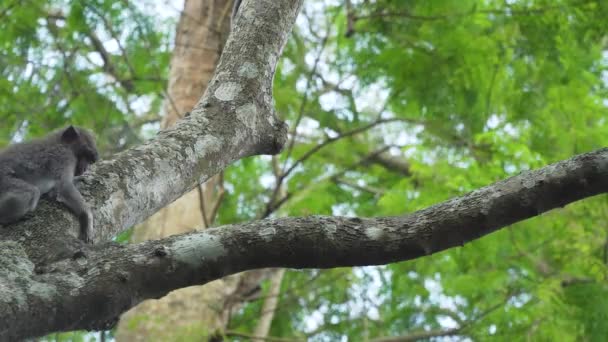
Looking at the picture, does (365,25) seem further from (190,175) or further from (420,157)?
(190,175)

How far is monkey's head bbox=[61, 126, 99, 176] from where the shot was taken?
4672 mm

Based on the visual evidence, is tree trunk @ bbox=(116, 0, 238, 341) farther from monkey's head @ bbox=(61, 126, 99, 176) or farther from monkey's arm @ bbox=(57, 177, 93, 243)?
monkey's arm @ bbox=(57, 177, 93, 243)

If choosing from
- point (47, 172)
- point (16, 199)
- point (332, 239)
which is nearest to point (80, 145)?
point (47, 172)

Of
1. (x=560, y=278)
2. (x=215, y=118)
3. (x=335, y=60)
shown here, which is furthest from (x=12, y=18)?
(x=560, y=278)

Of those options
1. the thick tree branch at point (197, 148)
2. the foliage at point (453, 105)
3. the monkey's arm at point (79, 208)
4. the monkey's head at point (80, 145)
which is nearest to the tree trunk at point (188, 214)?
the foliage at point (453, 105)

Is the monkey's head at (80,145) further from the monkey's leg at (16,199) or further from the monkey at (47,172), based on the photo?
the monkey's leg at (16,199)

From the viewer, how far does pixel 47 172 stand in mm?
4312

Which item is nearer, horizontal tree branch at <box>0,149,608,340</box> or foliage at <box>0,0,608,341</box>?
horizontal tree branch at <box>0,149,608,340</box>

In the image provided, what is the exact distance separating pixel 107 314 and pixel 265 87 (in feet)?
6.05

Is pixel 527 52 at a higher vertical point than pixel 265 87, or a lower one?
higher

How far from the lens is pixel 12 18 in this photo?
8695 mm

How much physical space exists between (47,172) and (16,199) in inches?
28.3

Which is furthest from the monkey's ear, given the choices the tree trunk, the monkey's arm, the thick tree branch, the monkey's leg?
the tree trunk

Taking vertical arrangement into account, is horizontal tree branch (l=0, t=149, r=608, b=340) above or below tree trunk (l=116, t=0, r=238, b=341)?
below
